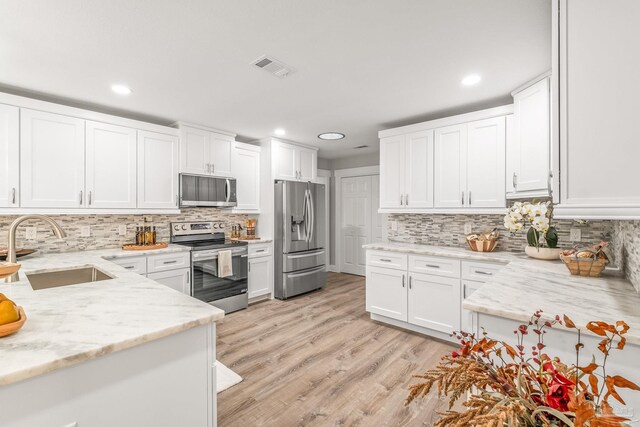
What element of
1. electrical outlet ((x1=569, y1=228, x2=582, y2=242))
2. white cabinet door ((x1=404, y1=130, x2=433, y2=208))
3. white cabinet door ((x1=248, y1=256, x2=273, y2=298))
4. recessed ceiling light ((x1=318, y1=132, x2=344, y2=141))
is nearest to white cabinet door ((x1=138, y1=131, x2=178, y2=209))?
white cabinet door ((x1=248, y1=256, x2=273, y2=298))

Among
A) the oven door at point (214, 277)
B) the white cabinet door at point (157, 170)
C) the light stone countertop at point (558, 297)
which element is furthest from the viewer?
the oven door at point (214, 277)

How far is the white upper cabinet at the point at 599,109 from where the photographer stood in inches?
33.8

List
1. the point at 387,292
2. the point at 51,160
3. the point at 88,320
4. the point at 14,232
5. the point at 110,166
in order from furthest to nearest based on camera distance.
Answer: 1. the point at 387,292
2. the point at 110,166
3. the point at 51,160
4. the point at 14,232
5. the point at 88,320

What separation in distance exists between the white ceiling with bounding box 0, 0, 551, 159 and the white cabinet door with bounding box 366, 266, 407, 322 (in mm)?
1822

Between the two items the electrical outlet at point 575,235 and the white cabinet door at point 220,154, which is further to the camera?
the white cabinet door at point 220,154

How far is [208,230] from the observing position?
4133mm

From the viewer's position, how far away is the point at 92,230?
128 inches

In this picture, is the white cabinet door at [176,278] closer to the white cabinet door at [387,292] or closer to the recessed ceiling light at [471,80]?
the white cabinet door at [387,292]

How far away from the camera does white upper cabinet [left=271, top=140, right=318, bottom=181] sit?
4395 mm

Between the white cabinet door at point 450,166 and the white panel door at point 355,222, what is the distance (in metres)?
2.48

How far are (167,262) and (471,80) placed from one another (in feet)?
11.3

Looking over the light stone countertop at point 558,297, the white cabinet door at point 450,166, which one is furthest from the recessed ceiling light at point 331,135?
the light stone countertop at point 558,297

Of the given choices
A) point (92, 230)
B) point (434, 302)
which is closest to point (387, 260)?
point (434, 302)

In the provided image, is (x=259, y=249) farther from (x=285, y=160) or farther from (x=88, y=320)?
(x=88, y=320)
